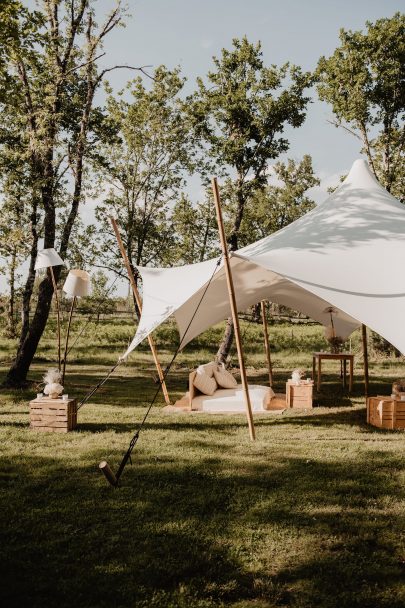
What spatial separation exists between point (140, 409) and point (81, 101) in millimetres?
6625

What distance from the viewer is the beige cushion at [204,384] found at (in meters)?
8.02

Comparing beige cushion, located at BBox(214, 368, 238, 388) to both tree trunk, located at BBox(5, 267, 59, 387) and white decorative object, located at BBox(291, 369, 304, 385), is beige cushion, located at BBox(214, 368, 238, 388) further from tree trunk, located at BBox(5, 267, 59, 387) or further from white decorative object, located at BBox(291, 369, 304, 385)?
tree trunk, located at BBox(5, 267, 59, 387)

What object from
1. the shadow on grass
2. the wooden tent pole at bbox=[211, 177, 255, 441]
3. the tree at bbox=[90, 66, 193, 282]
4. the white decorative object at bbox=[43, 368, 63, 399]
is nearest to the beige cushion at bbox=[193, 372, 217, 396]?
the wooden tent pole at bbox=[211, 177, 255, 441]

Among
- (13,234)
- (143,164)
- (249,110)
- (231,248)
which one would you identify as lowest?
(13,234)

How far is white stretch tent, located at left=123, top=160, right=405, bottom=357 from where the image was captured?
5.80 meters

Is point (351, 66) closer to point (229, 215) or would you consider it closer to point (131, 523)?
point (229, 215)

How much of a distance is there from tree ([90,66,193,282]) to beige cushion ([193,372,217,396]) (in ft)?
25.8

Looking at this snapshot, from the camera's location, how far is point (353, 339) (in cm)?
1742

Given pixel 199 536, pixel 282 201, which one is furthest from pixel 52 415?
pixel 282 201

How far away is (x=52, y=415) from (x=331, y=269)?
3771mm

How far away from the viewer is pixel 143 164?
50.9 feet

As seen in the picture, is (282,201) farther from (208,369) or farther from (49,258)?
(49,258)

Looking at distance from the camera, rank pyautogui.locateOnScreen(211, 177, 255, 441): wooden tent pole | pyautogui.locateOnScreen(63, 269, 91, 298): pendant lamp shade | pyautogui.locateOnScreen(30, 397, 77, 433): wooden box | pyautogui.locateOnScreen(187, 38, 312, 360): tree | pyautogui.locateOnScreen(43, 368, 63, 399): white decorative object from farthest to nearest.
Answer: pyautogui.locateOnScreen(187, 38, 312, 360): tree → pyautogui.locateOnScreen(63, 269, 91, 298): pendant lamp shade → pyautogui.locateOnScreen(43, 368, 63, 399): white decorative object → pyautogui.locateOnScreen(30, 397, 77, 433): wooden box → pyautogui.locateOnScreen(211, 177, 255, 441): wooden tent pole

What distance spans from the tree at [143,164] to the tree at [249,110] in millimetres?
1225
